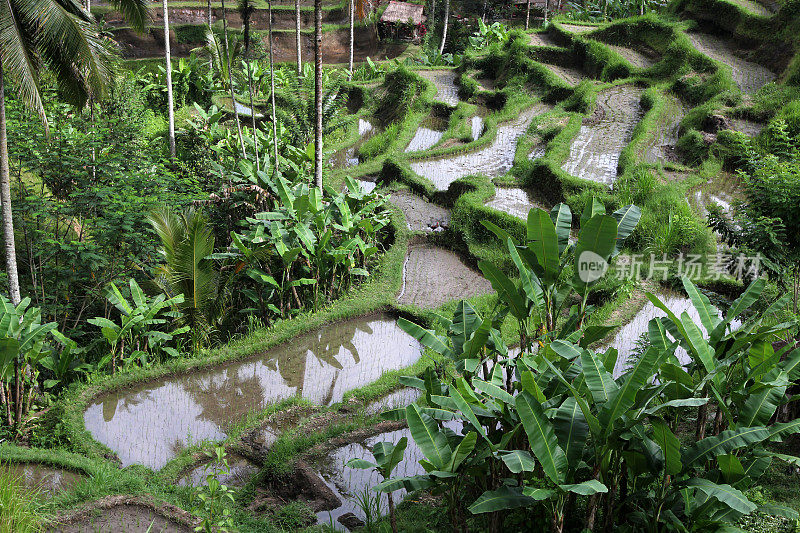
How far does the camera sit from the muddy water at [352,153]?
15812mm

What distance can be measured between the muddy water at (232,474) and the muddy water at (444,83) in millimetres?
13750

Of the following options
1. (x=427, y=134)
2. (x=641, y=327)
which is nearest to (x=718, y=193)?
(x=641, y=327)

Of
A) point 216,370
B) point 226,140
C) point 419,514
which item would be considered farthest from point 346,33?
point 419,514

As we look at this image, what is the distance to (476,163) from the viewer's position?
1377 cm

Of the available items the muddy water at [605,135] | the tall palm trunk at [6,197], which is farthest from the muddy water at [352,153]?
the tall palm trunk at [6,197]

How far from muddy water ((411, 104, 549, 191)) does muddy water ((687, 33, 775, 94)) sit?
4.78 meters

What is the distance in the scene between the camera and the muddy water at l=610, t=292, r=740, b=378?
7.20 meters

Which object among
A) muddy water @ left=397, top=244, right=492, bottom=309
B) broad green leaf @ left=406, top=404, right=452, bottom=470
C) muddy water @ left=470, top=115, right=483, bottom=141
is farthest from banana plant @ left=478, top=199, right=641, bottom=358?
muddy water @ left=470, top=115, right=483, bottom=141

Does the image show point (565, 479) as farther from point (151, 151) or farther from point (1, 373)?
point (151, 151)

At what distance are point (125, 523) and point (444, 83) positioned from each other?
1772 cm

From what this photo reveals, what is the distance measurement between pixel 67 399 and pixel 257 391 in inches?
73.2

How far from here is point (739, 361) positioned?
4.68m

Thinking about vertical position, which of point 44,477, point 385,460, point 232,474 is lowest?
point 232,474

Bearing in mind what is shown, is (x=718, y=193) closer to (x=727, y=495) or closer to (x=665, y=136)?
(x=665, y=136)
